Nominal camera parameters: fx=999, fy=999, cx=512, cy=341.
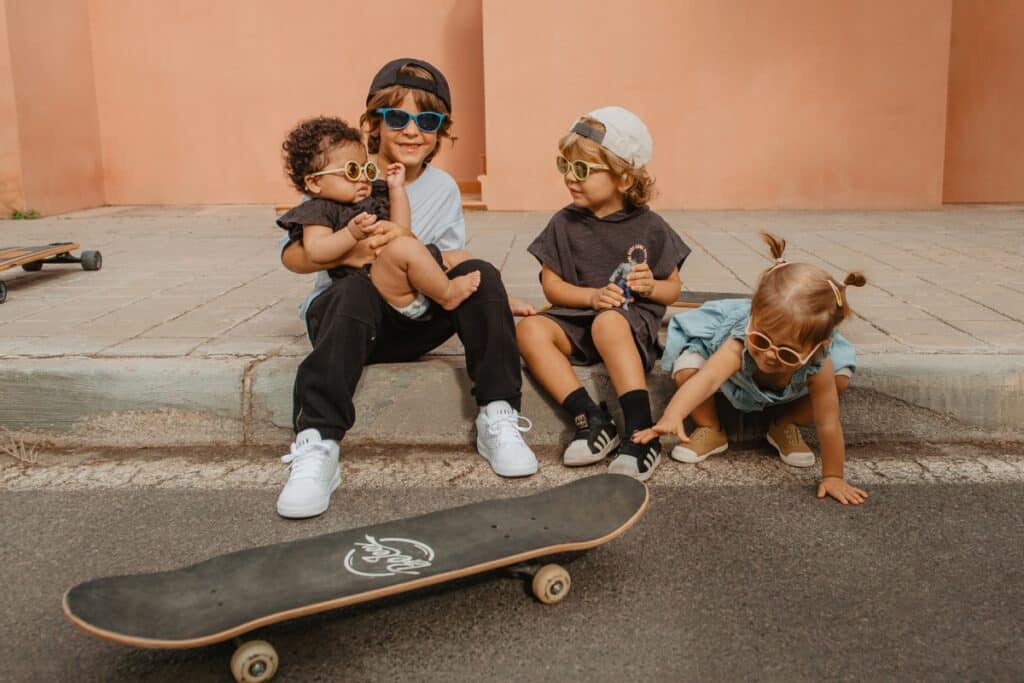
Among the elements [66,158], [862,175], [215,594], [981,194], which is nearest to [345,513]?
[215,594]

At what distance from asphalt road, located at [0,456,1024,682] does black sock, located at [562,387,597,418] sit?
0.41 metres

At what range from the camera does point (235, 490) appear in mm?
2896

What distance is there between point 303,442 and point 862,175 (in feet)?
21.7

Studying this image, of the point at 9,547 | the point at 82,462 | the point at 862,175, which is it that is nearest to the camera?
the point at 9,547

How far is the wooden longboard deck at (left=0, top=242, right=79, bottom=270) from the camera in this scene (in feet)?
16.0

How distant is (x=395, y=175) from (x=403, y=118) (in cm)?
24

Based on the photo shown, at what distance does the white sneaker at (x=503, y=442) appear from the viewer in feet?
9.79

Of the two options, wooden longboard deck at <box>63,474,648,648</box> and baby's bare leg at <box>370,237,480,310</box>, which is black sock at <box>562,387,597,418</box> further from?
wooden longboard deck at <box>63,474,648,648</box>

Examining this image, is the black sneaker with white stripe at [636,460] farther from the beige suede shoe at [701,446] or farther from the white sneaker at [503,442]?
the white sneaker at [503,442]

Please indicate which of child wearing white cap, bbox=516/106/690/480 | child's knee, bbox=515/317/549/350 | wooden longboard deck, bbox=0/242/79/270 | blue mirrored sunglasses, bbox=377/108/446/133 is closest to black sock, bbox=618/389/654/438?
child wearing white cap, bbox=516/106/690/480

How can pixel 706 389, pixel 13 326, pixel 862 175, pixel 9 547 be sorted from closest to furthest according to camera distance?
pixel 9 547 < pixel 706 389 < pixel 13 326 < pixel 862 175

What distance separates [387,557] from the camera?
7.17 ft

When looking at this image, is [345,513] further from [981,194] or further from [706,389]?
[981,194]

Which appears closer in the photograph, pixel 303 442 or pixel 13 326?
pixel 303 442
